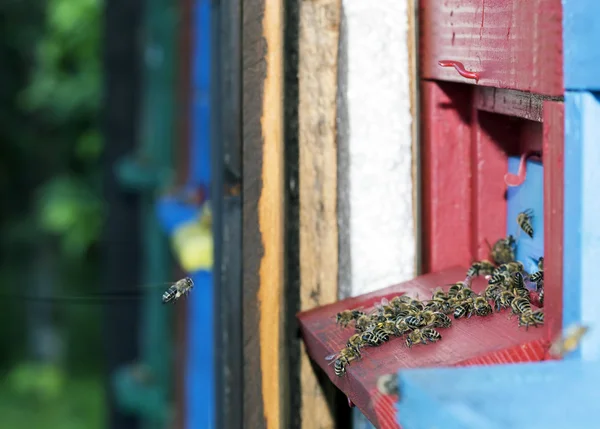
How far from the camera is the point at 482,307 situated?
188 centimetres

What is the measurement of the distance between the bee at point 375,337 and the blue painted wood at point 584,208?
0.48 metres

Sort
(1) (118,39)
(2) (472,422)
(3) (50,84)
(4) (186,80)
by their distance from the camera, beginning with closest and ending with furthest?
(2) (472,422) < (4) (186,80) < (1) (118,39) < (3) (50,84)

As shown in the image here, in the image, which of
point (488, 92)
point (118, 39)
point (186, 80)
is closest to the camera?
point (488, 92)

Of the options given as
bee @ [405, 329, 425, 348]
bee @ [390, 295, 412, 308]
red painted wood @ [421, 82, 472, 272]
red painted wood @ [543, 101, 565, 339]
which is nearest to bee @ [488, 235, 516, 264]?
red painted wood @ [421, 82, 472, 272]

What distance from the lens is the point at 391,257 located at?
2443 mm

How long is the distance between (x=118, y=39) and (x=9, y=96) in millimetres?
8299

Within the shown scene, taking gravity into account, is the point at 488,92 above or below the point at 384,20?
below

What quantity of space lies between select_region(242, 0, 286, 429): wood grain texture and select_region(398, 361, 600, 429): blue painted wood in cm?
94

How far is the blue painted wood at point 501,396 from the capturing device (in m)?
1.26

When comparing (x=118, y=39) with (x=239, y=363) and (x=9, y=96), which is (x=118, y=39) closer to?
(x=239, y=363)

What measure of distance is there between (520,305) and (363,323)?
363 mm

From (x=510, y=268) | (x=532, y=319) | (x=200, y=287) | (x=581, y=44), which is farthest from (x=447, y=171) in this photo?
(x=200, y=287)

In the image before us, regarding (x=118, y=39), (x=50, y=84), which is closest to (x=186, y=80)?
(x=118, y=39)

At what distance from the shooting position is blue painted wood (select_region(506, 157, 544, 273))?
2051 millimetres
